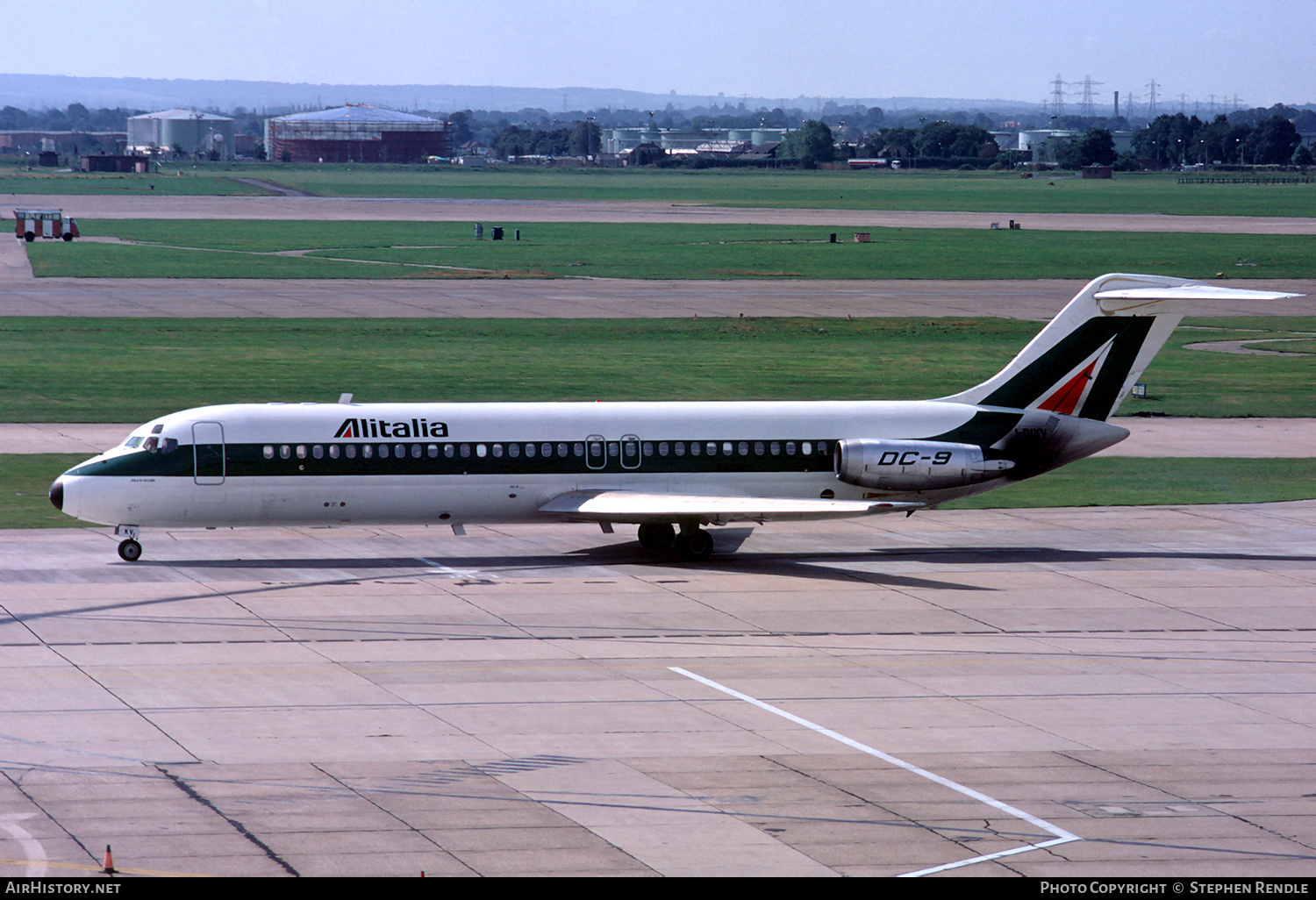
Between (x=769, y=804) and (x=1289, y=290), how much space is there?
8694 centimetres

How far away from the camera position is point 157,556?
36531 millimetres

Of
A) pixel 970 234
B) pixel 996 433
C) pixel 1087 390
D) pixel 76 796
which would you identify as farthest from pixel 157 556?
pixel 970 234

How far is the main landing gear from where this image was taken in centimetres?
A: 3678

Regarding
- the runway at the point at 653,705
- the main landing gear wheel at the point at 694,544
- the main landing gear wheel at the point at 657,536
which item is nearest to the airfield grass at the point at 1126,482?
the runway at the point at 653,705

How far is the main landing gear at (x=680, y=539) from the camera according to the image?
3678 centimetres

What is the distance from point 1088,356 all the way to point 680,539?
35.3 feet

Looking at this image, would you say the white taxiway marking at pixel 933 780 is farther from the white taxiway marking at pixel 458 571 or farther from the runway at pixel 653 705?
the white taxiway marking at pixel 458 571

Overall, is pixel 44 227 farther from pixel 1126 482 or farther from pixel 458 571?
pixel 458 571

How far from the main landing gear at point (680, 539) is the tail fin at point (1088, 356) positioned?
6.94 m

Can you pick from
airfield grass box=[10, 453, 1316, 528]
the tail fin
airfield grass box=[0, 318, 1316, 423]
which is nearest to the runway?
the tail fin

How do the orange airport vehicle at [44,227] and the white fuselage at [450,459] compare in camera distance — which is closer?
the white fuselage at [450,459]

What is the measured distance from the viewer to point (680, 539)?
1454 inches

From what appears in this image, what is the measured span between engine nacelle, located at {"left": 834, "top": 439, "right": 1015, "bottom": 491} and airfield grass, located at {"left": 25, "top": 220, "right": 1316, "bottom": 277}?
7117 cm

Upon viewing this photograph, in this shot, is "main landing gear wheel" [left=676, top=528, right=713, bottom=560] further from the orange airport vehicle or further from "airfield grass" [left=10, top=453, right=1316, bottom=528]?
Result: the orange airport vehicle
